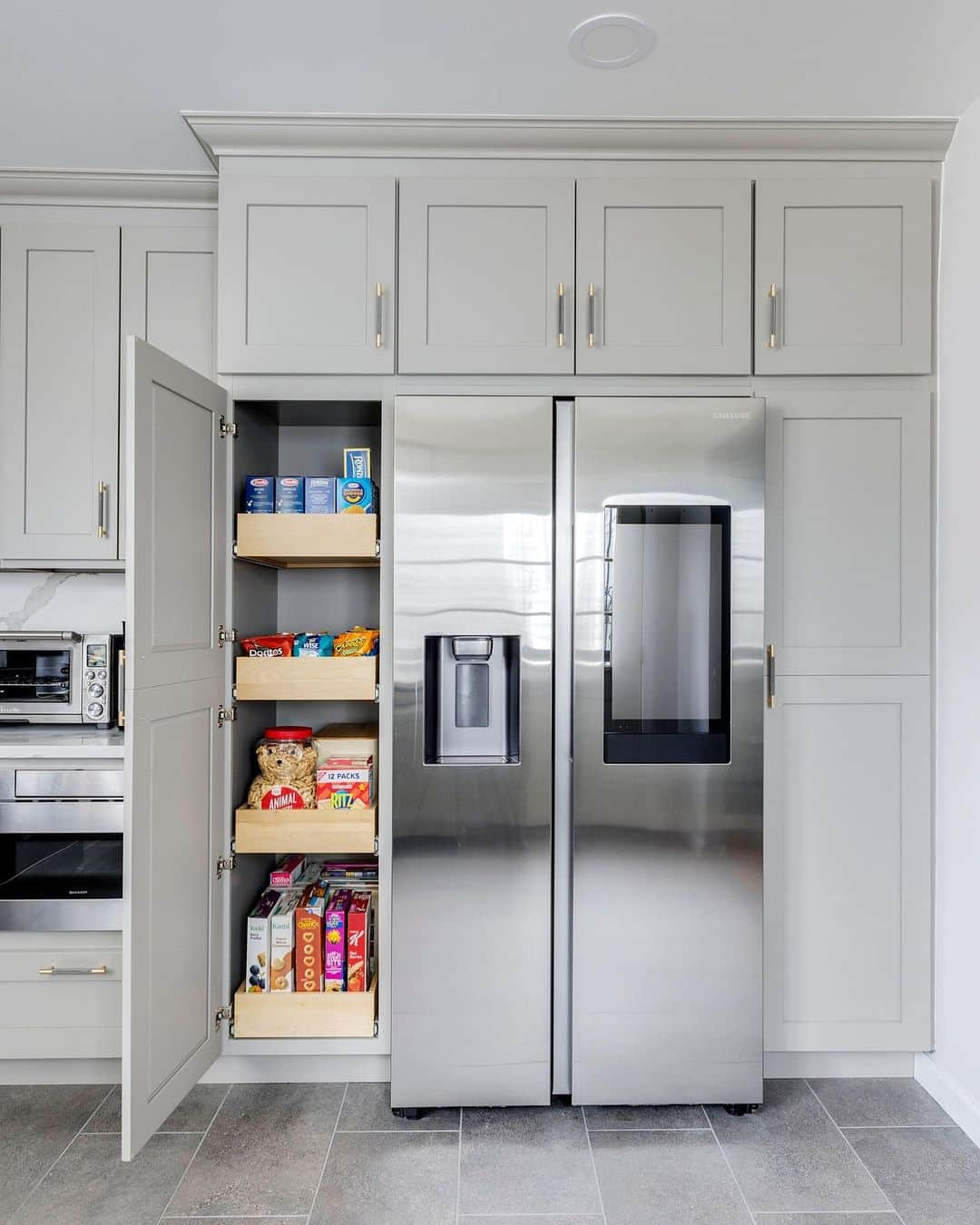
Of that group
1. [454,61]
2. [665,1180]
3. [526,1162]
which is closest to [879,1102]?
[665,1180]

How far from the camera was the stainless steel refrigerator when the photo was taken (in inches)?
82.4

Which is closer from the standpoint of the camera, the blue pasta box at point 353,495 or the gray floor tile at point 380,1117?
the gray floor tile at point 380,1117

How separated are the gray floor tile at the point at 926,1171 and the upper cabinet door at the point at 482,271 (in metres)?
2.15

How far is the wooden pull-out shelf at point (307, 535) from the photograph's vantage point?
2.22 m

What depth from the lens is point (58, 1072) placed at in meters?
2.30

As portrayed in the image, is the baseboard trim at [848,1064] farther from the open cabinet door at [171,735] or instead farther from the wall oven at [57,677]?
the wall oven at [57,677]

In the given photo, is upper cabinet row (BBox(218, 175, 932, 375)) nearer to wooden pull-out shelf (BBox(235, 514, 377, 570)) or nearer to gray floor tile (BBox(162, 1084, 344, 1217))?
wooden pull-out shelf (BBox(235, 514, 377, 570))

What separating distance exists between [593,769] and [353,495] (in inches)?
38.4

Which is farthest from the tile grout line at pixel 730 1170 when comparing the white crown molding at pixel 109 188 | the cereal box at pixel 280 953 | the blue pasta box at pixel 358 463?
the white crown molding at pixel 109 188

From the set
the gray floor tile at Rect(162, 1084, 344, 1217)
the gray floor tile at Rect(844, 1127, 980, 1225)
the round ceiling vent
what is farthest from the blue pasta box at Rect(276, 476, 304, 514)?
the gray floor tile at Rect(844, 1127, 980, 1225)

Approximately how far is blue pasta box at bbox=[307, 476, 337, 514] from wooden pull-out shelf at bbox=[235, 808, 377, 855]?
32.6 inches

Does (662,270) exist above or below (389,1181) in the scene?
above

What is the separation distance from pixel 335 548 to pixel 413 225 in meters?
0.89

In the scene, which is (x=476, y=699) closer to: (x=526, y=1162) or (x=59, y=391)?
(x=526, y=1162)
